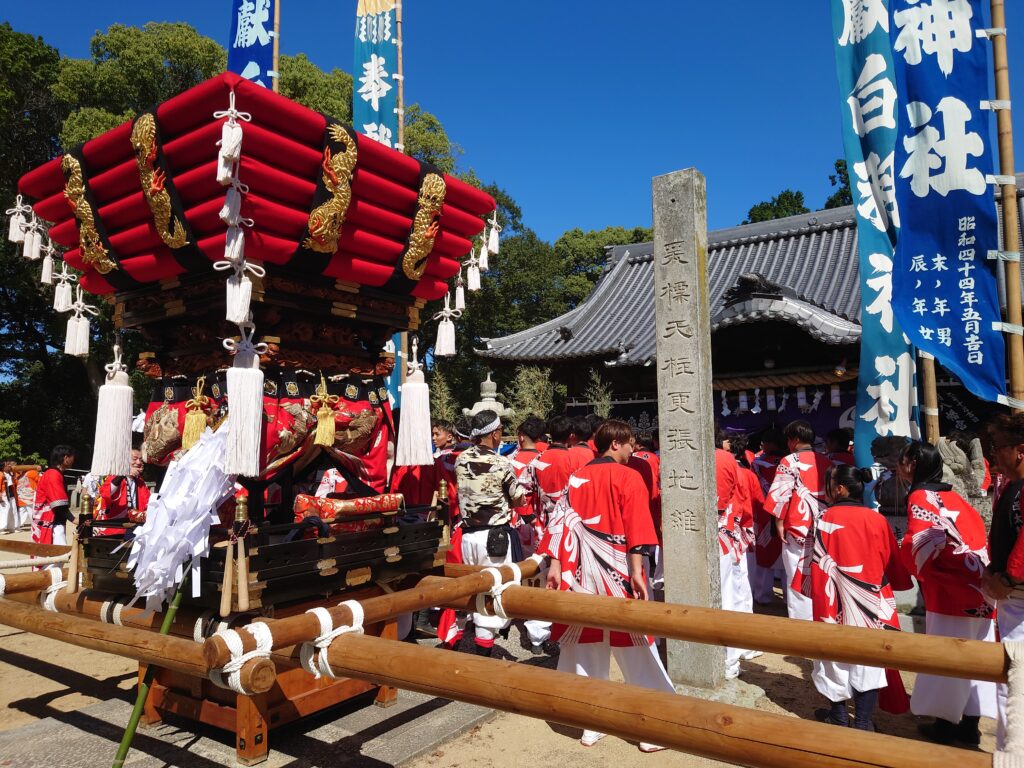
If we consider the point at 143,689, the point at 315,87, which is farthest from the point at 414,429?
the point at 315,87

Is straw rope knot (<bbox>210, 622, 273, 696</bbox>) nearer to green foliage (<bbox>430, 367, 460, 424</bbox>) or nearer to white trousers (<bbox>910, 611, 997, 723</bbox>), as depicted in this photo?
white trousers (<bbox>910, 611, 997, 723</bbox>)

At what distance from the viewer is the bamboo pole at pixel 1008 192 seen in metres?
5.75

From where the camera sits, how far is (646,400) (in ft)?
45.5

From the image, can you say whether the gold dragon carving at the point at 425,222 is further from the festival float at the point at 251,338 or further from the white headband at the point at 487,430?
the white headband at the point at 487,430

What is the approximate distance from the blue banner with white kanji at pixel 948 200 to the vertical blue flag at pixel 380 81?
5559mm

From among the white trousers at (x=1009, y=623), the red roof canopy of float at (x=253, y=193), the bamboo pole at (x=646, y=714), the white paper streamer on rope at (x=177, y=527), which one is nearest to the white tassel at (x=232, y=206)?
the red roof canopy of float at (x=253, y=193)

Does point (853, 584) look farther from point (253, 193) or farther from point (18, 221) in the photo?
point (18, 221)

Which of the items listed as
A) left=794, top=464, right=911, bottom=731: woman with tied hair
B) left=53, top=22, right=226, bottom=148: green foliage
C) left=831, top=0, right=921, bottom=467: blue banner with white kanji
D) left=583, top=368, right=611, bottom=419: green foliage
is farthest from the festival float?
left=53, top=22, right=226, bottom=148: green foliage

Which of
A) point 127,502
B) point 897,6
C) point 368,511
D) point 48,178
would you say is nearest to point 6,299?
point 127,502

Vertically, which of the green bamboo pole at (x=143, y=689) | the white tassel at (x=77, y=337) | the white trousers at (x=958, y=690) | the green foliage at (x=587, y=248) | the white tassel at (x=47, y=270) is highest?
the green foliage at (x=587, y=248)

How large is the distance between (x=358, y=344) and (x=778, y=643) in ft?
11.0

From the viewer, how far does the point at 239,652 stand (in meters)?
2.35

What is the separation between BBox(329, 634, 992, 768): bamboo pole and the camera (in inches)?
64.1

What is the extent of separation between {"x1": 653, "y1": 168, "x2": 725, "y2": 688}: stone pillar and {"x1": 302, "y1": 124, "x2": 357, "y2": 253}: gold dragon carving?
2.18 meters
